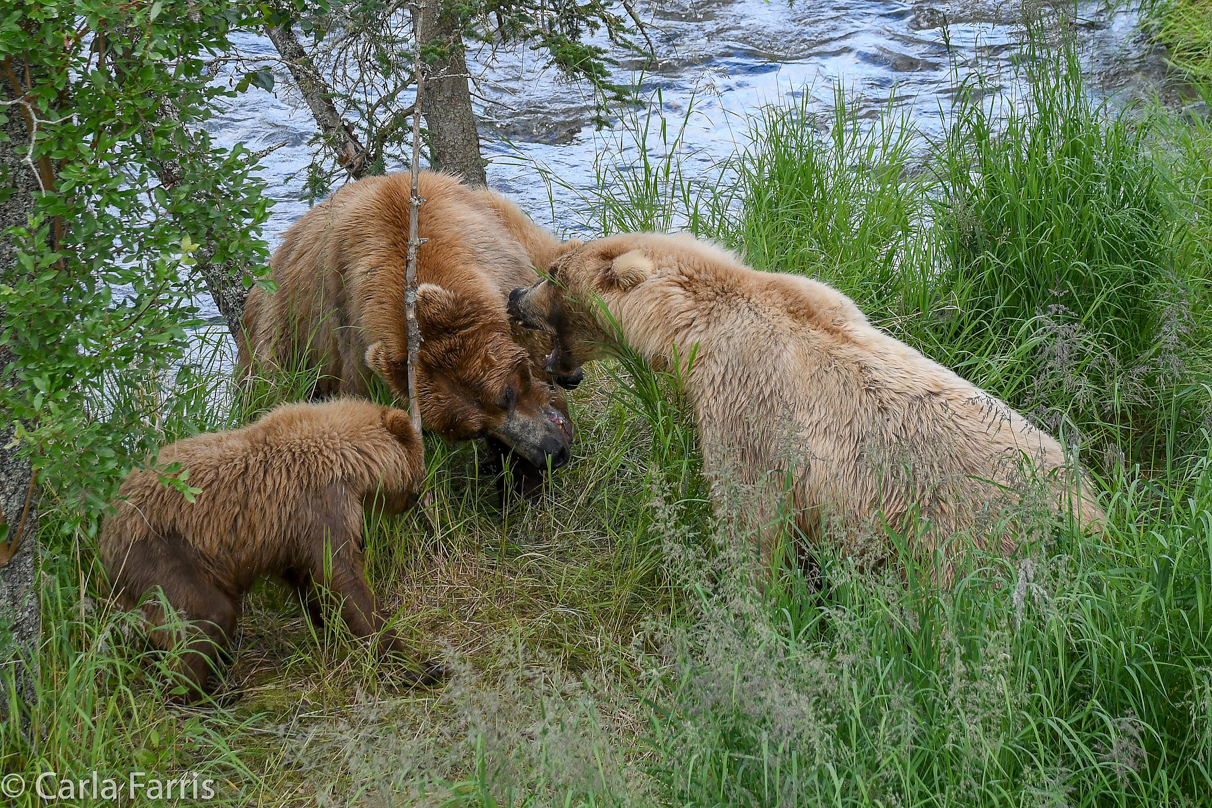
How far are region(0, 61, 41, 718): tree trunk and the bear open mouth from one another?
2224 millimetres

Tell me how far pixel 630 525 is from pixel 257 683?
171 centimetres

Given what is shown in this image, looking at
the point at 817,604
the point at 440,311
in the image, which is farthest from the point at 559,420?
the point at 817,604

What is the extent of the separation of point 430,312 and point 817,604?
2131 mm

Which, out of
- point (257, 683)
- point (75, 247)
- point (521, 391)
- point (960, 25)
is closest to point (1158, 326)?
point (521, 391)

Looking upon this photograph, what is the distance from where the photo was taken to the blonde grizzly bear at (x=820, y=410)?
3.70 m

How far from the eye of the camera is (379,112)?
30.5ft

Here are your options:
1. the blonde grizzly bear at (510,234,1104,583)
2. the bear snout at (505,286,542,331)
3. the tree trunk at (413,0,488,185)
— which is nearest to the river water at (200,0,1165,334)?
the tree trunk at (413,0,488,185)

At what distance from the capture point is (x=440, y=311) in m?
4.72

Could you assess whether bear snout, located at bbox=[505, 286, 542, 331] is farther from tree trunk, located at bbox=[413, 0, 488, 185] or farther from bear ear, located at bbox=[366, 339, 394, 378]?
tree trunk, located at bbox=[413, 0, 488, 185]

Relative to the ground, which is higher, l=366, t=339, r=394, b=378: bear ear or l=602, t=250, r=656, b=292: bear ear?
l=602, t=250, r=656, b=292: bear ear

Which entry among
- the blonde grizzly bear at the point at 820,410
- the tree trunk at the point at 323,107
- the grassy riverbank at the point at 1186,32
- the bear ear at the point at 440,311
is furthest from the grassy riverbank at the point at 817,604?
the grassy riverbank at the point at 1186,32

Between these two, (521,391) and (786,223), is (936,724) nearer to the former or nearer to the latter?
(521,391)

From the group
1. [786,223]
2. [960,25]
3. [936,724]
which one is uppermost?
[960,25]

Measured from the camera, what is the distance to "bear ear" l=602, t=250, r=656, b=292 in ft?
14.9
